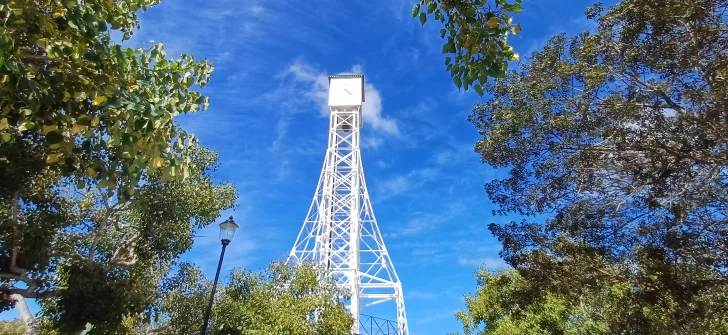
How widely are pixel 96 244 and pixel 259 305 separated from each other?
4.57 metres

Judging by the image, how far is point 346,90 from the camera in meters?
30.1

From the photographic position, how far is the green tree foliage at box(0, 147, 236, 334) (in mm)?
10164

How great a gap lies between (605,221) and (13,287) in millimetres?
12525

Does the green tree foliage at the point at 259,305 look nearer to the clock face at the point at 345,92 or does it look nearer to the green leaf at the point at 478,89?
the green leaf at the point at 478,89

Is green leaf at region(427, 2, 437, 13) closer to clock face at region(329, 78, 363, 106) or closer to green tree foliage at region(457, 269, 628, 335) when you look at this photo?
green tree foliage at region(457, 269, 628, 335)

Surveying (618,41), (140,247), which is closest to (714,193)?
(618,41)

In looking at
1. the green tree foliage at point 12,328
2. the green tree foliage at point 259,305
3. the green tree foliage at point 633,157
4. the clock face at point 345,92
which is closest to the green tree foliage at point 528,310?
the green tree foliage at point 633,157

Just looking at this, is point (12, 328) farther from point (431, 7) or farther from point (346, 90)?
point (431, 7)

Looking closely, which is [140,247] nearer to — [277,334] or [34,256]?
[34,256]

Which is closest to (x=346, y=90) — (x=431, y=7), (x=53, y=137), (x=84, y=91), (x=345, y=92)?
(x=345, y=92)

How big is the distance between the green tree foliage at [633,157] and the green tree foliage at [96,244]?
6.89 metres

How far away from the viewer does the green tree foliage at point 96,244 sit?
10.2 m

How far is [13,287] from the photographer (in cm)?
1054

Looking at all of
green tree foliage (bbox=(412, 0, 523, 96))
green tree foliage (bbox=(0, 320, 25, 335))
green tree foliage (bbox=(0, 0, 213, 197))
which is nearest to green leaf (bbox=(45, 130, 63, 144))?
green tree foliage (bbox=(0, 0, 213, 197))
